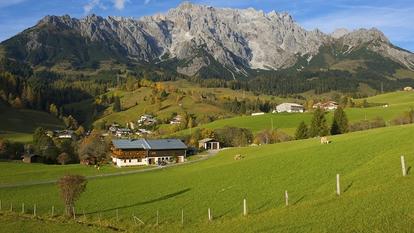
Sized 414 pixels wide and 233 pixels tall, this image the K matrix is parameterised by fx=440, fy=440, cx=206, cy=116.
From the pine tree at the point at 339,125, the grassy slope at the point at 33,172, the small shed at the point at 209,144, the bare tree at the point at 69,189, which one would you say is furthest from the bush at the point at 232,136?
the bare tree at the point at 69,189

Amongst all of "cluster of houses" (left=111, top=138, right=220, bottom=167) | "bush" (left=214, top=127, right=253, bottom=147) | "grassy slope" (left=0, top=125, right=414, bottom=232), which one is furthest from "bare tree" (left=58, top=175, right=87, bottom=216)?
"bush" (left=214, top=127, right=253, bottom=147)

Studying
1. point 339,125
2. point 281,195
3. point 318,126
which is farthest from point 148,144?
point 281,195

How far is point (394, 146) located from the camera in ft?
154

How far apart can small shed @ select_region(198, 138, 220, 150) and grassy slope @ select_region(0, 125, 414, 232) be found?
278ft

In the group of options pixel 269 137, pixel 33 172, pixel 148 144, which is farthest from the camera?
pixel 269 137

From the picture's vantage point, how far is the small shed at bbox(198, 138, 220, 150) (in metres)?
158

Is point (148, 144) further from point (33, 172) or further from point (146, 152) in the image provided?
point (33, 172)

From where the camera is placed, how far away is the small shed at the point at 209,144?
157500 mm

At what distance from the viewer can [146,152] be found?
416ft

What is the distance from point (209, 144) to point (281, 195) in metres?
121

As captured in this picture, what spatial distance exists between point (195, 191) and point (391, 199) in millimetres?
29160

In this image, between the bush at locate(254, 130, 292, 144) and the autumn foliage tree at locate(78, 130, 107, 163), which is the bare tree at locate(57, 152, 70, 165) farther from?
the bush at locate(254, 130, 292, 144)

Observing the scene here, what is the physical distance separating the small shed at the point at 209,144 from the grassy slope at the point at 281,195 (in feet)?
278

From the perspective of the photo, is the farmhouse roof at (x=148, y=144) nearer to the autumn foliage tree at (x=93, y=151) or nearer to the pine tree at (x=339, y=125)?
the autumn foliage tree at (x=93, y=151)
